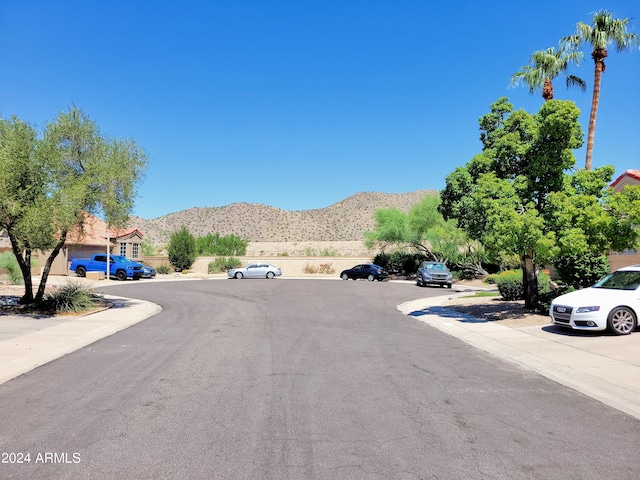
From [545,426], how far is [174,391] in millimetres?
4946

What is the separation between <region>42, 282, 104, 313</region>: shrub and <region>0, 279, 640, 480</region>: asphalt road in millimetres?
6950

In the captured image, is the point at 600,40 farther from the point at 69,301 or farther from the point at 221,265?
the point at 221,265

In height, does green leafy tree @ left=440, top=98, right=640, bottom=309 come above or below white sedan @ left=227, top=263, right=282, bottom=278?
above

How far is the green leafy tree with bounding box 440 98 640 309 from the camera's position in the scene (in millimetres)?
13867

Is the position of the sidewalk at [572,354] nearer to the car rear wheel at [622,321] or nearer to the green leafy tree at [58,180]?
the car rear wheel at [622,321]

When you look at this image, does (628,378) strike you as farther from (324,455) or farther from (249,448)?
(249,448)

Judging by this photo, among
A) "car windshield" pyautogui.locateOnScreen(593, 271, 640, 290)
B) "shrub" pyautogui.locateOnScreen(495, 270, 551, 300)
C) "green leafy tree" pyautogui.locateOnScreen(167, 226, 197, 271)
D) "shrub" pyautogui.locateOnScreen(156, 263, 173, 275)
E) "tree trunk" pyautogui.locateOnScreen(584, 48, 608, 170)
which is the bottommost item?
"shrub" pyautogui.locateOnScreen(495, 270, 551, 300)

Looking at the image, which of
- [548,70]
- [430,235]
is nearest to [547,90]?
[548,70]

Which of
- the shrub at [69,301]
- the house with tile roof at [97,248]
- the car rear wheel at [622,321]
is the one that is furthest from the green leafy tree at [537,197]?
the house with tile roof at [97,248]

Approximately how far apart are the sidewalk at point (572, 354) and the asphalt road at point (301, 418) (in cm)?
44

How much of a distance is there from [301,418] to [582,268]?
14009 mm

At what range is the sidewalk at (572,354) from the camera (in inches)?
299

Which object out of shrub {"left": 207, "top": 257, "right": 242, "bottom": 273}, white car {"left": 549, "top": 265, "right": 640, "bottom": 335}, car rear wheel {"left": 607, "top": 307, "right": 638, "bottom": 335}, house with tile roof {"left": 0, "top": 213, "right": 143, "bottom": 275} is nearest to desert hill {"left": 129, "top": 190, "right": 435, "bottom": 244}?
shrub {"left": 207, "top": 257, "right": 242, "bottom": 273}

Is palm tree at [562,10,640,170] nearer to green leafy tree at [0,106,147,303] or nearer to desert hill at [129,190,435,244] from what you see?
green leafy tree at [0,106,147,303]
